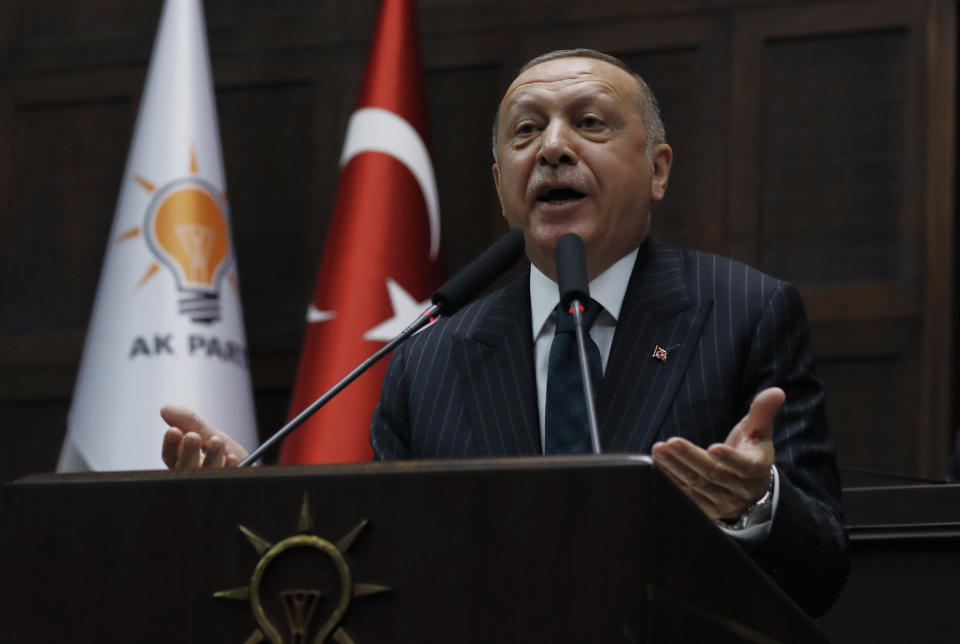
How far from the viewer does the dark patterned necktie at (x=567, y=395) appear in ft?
6.65

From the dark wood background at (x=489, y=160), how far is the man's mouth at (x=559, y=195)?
208 centimetres

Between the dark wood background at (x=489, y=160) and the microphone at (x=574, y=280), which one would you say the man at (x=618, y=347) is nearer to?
the microphone at (x=574, y=280)

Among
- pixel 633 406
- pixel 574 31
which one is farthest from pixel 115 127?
pixel 633 406

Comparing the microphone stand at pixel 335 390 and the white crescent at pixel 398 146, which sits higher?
the white crescent at pixel 398 146

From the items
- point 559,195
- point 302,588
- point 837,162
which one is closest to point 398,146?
point 837,162

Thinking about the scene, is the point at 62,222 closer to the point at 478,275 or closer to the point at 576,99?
the point at 576,99

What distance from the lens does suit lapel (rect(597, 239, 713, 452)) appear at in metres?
2.03

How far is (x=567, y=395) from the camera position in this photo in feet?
6.75

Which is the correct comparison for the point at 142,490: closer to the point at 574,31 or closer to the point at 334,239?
the point at 334,239

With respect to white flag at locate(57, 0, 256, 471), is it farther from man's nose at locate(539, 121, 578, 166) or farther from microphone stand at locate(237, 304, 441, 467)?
microphone stand at locate(237, 304, 441, 467)

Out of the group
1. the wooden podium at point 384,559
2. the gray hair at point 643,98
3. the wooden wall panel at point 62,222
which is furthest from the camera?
the wooden wall panel at point 62,222

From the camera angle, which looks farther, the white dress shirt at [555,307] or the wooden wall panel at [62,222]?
the wooden wall panel at [62,222]

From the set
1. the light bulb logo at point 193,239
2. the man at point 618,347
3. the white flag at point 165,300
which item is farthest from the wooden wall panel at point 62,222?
the man at point 618,347

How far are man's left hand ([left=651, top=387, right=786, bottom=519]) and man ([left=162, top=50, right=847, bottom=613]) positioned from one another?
0.08 m
